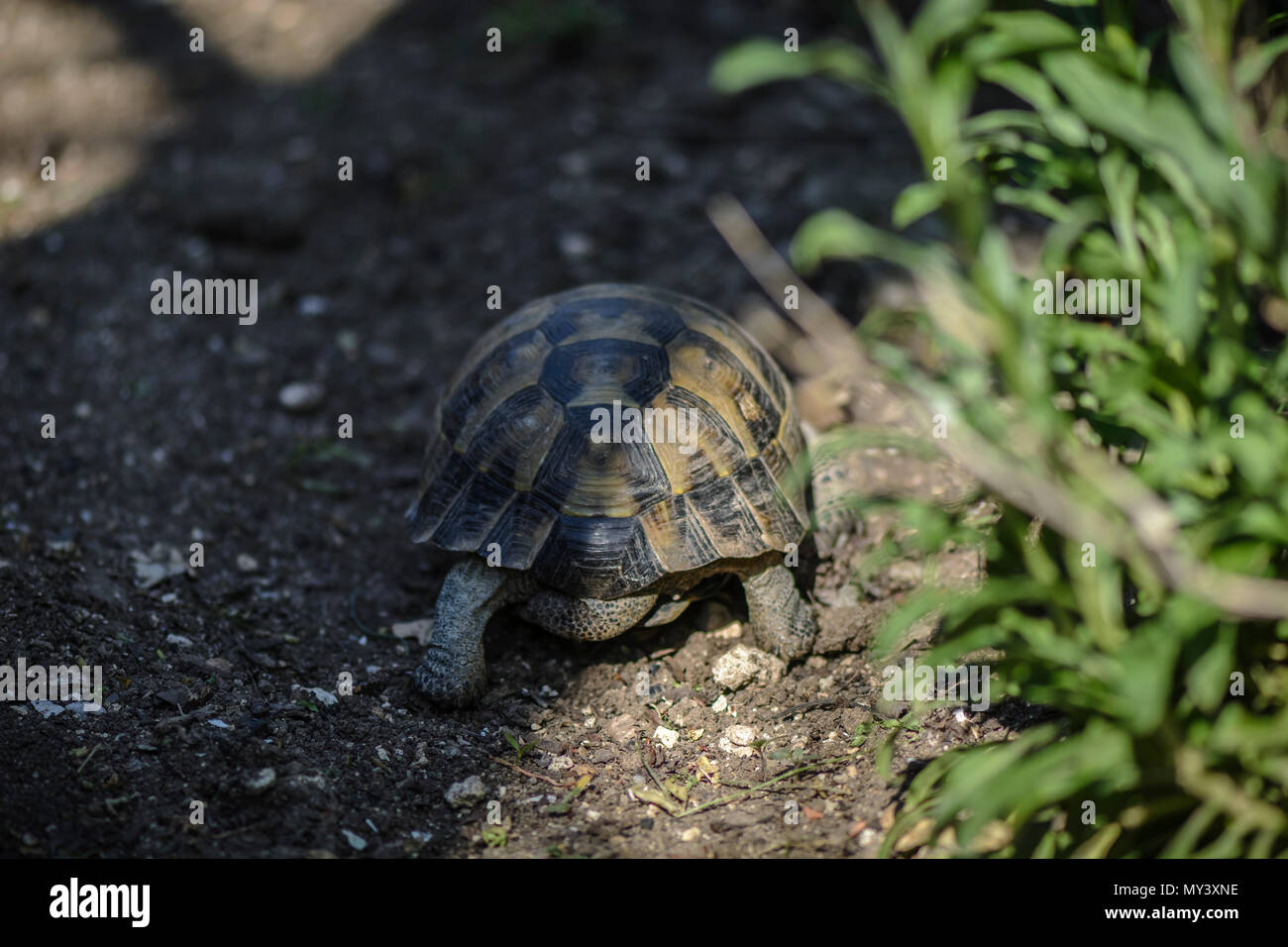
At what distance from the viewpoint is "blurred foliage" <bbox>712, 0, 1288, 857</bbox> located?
6.46ft

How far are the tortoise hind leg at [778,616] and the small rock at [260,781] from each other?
1.65 m

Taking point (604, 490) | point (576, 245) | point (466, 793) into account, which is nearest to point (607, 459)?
point (604, 490)

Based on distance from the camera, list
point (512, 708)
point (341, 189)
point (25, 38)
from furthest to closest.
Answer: point (25, 38) → point (341, 189) → point (512, 708)

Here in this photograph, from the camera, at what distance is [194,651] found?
11.3 feet

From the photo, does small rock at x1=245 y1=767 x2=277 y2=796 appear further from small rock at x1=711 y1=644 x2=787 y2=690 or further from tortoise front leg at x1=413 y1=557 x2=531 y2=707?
small rock at x1=711 y1=644 x2=787 y2=690

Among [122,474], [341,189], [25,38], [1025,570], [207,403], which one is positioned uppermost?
[25,38]

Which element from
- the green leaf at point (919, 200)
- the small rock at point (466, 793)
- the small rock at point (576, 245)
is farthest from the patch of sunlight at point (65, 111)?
the green leaf at point (919, 200)

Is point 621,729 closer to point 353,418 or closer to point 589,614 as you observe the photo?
point 589,614

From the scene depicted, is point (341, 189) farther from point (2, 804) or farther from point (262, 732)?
point (2, 804)

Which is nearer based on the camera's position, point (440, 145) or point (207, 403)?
point (207, 403)

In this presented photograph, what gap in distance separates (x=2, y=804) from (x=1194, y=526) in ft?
10.2

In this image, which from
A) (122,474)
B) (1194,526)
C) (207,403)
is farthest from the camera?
(207,403)

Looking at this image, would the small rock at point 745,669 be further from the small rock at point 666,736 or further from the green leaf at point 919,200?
the green leaf at point 919,200
